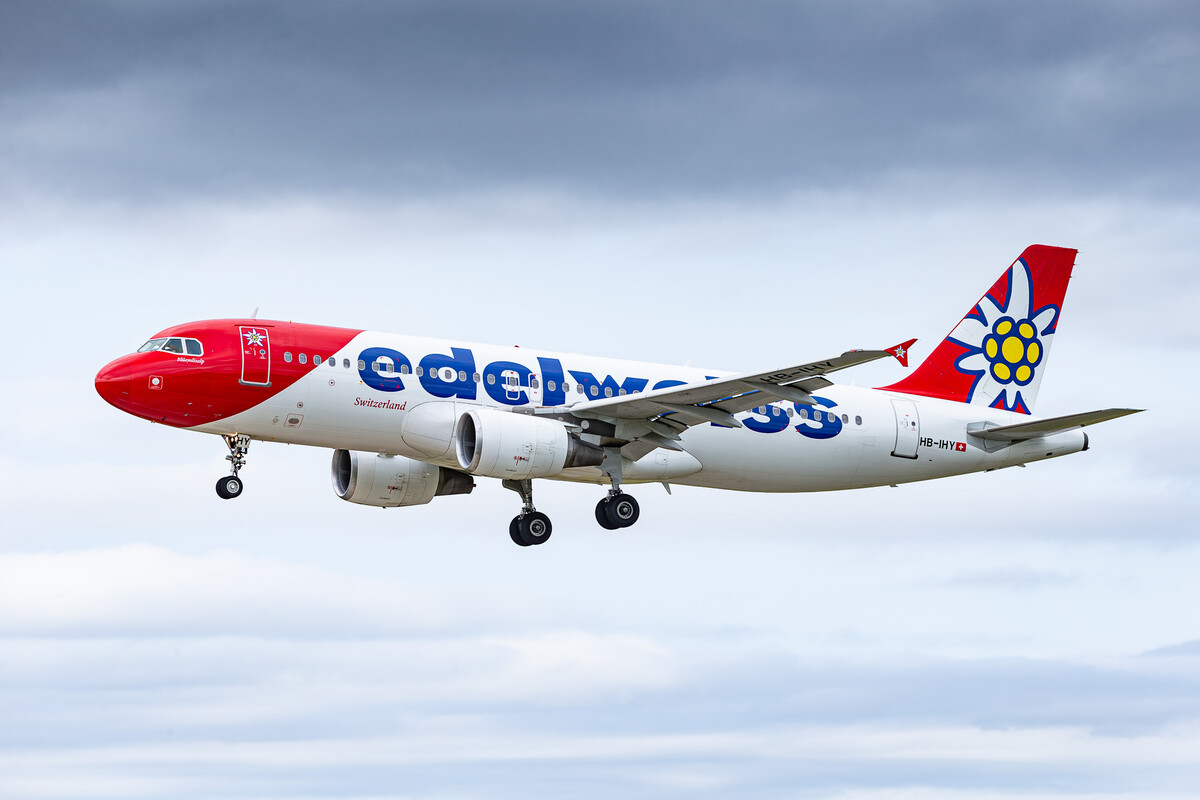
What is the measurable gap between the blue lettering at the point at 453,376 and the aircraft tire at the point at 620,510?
470 centimetres

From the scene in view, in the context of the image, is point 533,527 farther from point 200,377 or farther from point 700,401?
point 200,377

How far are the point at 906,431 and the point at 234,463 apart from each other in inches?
740

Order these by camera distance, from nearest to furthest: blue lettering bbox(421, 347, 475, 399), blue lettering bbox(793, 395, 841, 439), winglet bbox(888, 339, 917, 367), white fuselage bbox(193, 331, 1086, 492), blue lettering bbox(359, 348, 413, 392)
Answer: winglet bbox(888, 339, 917, 367), white fuselage bbox(193, 331, 1086, 492), blue lettering bbox(359, 348, 413, 392), blue lettering bbox(421, 347, 475, 399), blue lettering bbox(793, 395, 841, 439)

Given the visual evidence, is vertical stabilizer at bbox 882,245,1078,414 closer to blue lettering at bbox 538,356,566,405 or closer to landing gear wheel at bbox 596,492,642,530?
landing gear wheel at bbox 596,492,642,530

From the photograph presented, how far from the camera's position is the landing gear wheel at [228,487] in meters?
39.1

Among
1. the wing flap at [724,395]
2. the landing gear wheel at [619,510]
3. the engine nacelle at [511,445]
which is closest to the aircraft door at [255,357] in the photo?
the engine nacelle at [511,445]

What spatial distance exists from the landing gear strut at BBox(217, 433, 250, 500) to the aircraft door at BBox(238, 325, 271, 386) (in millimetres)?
1650

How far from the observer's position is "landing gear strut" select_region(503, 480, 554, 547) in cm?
4322

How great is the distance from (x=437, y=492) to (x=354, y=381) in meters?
6.58

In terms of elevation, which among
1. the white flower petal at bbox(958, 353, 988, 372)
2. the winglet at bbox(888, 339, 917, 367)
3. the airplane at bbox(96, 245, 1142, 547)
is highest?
the white flower petal at bbox(958, 353, 988, 372)

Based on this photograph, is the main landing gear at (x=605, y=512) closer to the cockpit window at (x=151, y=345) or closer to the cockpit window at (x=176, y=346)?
the cockpit window at (x=176, y=346)

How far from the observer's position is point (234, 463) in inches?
1550

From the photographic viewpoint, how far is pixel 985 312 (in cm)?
5025

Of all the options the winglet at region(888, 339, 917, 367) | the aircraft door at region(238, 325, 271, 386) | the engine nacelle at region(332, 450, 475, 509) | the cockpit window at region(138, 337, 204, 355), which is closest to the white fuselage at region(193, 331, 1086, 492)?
the aircraft door at region(238, 325, 271, 386)
